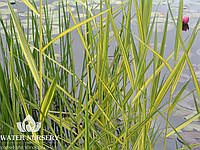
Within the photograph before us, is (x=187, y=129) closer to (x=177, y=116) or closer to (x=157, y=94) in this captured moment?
(x=177, y=116)

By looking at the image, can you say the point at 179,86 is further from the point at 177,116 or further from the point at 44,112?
the point at 44,112

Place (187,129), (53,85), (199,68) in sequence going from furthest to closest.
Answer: (199,68)
(187,129)
(53,85)

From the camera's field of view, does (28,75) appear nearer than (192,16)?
Yes

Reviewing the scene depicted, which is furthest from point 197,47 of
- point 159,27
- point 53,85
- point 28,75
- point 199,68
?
point 53,85

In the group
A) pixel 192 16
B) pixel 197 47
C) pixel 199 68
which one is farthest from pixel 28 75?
pixel 192 16

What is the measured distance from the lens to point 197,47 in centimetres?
203

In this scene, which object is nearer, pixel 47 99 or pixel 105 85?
pixel 47 99

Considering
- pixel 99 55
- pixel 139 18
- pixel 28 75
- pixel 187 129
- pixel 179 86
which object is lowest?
pixel 187 129

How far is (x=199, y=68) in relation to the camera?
1765 millimetres

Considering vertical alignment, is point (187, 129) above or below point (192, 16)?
below

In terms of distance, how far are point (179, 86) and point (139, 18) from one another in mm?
1119

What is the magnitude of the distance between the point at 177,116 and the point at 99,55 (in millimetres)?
886

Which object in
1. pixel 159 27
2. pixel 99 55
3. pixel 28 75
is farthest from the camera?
pixel 159 27

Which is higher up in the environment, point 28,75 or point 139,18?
point 139,18
